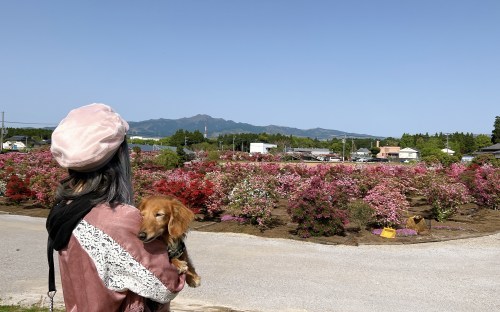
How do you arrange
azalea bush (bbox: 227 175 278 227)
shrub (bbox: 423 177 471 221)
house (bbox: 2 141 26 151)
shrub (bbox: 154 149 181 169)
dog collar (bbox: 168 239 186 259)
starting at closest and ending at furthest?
Answer: 1. dog collar (bbox: 168 239 186 259)
2. azalea bush (bbox: 227 175 278 227)
3. shrub (bbox: 423 177 471 221)
4. shrub (bbox: 154 149 181 169)
5. house (bbox: 2 141 26 151)

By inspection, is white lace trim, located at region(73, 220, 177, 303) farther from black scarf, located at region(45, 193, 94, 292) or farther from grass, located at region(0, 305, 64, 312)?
grass, located at region(0, 305, 64, 312)

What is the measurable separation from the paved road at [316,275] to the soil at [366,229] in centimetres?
53

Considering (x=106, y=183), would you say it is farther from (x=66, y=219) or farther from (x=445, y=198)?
(x=445, y=198)

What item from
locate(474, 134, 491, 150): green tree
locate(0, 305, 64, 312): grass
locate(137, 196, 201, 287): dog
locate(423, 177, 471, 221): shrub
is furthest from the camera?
locate(474, 134, 491, 150): green tree

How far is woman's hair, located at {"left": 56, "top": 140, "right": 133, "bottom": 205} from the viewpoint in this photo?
5.88ft

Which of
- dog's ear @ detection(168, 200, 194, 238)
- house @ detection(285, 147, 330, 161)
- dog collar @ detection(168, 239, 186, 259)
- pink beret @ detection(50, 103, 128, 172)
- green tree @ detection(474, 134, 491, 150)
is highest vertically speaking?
green tree @ detection(474, 134, 491, 150)

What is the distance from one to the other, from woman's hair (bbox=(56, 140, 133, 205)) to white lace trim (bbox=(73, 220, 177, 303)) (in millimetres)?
143

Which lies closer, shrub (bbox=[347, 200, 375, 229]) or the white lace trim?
the white lace trim

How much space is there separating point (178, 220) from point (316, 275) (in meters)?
6.98

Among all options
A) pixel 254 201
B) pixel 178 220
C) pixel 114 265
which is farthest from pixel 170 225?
pixel 254 201

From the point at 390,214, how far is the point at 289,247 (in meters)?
3.92

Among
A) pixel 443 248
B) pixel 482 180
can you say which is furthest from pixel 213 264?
pixel 482 180

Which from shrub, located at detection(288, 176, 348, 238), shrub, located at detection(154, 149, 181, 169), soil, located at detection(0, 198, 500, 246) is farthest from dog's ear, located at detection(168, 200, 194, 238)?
shrub, located at detection(154, 149, 181, 169)

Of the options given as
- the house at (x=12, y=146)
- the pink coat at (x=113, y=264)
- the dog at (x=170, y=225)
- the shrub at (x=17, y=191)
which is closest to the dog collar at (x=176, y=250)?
the dog at (x=170, y=225)
